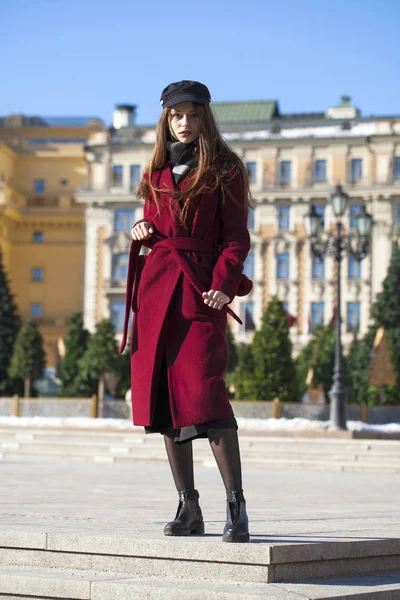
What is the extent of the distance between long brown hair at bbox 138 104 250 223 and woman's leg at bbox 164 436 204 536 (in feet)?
3.15

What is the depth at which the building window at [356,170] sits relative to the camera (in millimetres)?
63000

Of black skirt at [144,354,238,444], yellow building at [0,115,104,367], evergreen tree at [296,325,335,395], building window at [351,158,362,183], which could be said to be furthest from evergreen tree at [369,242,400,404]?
black skirt at [144,354,238,444]

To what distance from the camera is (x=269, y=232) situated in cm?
6412

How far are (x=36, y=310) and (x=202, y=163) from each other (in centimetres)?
6698

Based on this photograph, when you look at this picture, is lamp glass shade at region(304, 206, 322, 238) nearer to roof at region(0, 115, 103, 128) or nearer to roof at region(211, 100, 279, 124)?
roof at region(211, 100, 279, 124)

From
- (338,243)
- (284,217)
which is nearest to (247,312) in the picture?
(284,217)

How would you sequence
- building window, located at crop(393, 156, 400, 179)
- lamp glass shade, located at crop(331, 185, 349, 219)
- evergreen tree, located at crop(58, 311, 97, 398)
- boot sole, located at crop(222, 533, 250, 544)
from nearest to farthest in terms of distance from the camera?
boot sole, located at crop(222, 533, 250, 544) < lamp glass shade, located at crop(331, 185, 349, 219) < evergreen tree, located at crop(58, 311, 97, 398) < building window, located at crop(393, 156, 400, 179)

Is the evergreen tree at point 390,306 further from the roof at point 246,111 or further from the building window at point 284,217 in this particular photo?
the roof at point 246,111

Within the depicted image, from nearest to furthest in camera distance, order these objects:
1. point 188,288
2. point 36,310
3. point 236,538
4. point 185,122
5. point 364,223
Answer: point 236,538
point 188,288
point 185,122
point 364,223
point 36,310

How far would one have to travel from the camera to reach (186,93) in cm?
556

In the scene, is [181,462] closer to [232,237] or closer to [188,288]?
[188,288]

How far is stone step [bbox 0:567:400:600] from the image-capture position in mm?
4484

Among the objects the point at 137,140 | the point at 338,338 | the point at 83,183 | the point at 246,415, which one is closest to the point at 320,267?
the point at 137,140

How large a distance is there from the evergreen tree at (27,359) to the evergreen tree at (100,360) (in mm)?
3527
